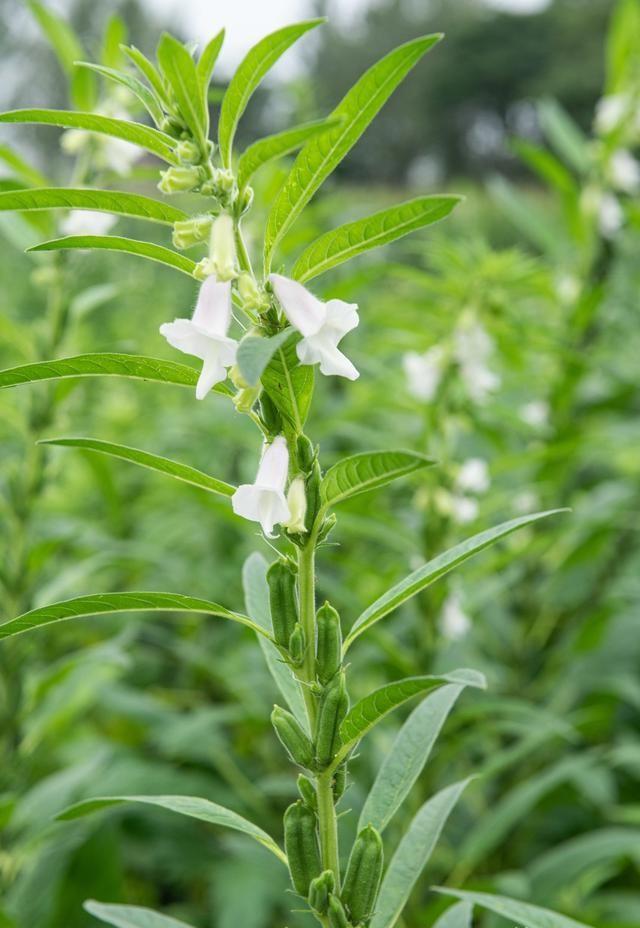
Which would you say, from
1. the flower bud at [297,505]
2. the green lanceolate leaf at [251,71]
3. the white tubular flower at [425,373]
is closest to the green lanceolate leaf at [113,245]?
the green lanceolate leaf at [251,71]

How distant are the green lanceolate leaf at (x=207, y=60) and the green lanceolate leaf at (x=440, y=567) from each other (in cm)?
44

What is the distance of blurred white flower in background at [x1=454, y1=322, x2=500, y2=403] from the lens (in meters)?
1.87

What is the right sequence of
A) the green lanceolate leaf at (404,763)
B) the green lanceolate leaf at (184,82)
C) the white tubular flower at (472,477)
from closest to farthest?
the green lanceolate leaf at (184,82), the green lanceolate leaf at (404,763), the white tubular flower at (472,477)

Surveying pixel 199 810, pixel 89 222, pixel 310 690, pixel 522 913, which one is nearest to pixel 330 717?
pixel 310 690

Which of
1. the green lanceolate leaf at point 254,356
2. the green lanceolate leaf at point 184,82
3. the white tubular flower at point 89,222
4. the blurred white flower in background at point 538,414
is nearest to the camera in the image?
the green lanceolate leaf at point 254,356

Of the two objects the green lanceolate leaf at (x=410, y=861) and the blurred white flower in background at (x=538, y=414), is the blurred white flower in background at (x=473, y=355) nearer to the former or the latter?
the blurred white flower in background at (x=538, y=414)

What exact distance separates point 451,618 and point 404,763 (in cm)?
93

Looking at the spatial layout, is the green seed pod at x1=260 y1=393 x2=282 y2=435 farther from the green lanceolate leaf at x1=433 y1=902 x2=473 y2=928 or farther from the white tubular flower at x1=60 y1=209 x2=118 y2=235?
the white tubular flower at x1=60 y1=209 x2=118 y2=235

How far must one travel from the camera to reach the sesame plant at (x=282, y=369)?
75 cm

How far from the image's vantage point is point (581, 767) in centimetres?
189

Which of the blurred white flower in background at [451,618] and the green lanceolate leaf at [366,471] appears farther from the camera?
the blurred white flower in background at [451,618]

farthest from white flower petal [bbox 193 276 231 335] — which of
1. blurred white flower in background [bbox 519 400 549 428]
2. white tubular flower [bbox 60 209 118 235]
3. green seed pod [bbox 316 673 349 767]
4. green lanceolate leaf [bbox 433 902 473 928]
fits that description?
blurred white flower in background [bbox 519 400 549 428]

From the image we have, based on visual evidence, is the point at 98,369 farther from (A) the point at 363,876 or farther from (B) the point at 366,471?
(A) the point at 363,876

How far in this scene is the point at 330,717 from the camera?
0.83m
